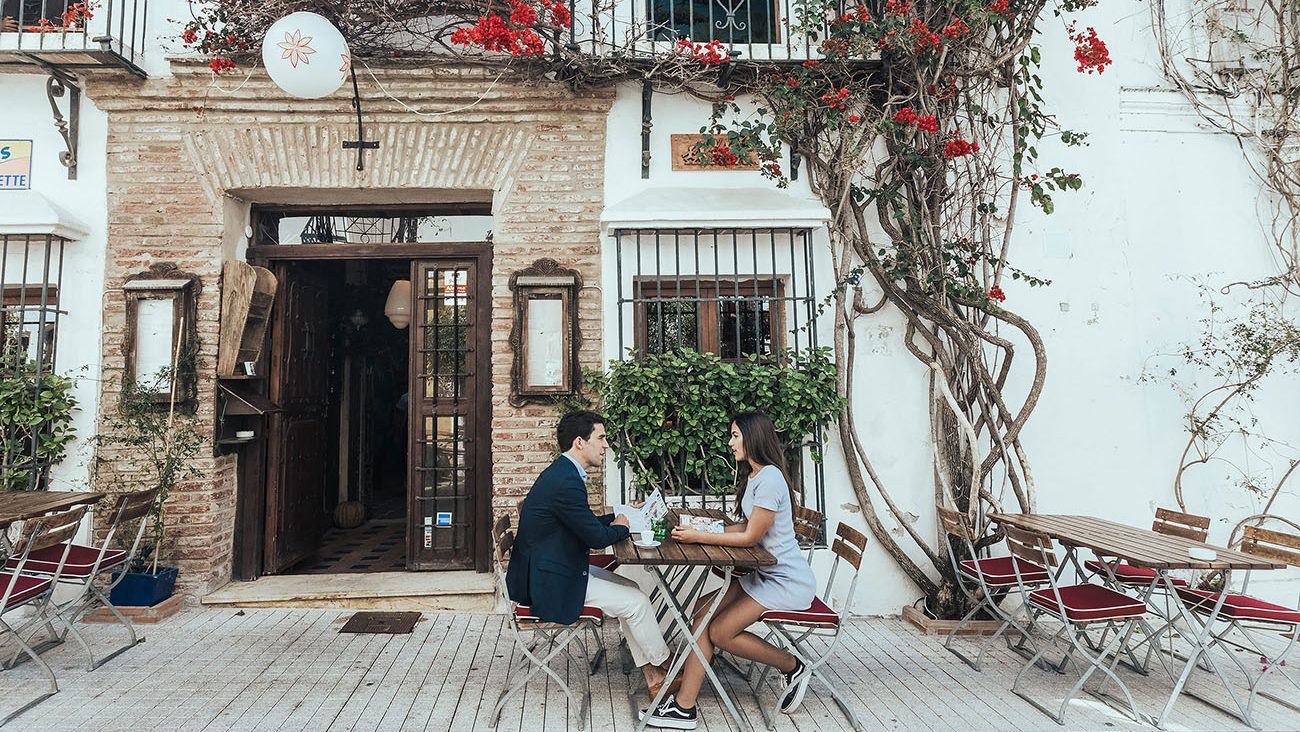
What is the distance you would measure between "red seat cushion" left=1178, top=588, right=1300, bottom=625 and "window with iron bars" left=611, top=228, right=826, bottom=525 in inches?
82.4

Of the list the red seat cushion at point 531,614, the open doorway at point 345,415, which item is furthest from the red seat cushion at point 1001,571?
the open doorway at point 345,415

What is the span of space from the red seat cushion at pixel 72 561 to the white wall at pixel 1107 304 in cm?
299

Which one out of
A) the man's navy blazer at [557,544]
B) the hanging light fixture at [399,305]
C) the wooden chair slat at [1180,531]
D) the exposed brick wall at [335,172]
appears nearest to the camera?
the man's navy blazer at [557,544]

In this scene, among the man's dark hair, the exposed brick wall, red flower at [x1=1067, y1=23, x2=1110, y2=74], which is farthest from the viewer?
the exposed brick wall

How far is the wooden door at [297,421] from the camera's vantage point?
5.60 meters

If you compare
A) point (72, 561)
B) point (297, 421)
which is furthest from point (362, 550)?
point (72, 561)

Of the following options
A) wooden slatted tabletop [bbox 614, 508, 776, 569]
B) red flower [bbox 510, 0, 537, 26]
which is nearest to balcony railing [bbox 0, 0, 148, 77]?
red flower [bbox 510, 0, 537, 26]

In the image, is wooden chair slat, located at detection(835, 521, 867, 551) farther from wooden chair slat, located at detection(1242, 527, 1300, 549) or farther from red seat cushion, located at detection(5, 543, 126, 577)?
red seat cushion, located at detection(5, 543, 126, 577)

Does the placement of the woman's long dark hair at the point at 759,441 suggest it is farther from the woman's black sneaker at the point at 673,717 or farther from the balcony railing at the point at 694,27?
the balcony railing at the point at 694,27

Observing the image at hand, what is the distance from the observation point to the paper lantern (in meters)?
4.29

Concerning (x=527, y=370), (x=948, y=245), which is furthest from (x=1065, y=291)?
(x=527, y=370)

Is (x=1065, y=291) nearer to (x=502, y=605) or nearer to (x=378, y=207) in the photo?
(x=502, y=605)

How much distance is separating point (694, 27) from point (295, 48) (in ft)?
9.13

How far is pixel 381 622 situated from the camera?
4.75 meters
